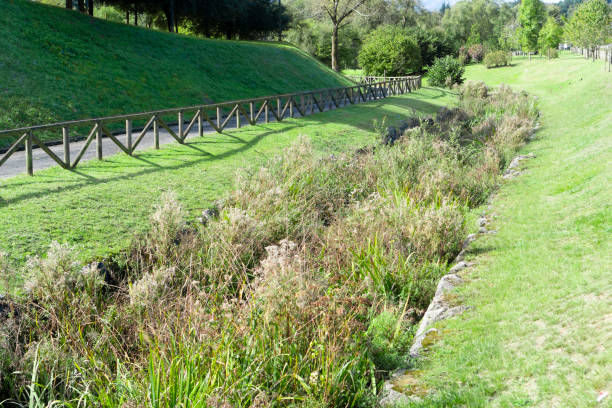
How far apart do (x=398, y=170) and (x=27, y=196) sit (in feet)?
26.3

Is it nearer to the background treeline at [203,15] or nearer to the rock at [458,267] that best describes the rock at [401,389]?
the rock at [458,267]

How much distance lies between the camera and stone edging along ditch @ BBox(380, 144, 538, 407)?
519 centimetres

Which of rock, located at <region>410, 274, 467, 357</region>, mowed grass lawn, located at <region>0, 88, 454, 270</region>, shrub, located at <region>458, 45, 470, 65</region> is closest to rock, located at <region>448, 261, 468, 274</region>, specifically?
rock, located at <region>410, 274, 467, 357</region>

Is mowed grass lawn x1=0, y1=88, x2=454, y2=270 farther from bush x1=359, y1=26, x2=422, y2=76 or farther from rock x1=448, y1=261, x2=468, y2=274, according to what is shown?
bush x1=359, y1=26, x2=422, y2=76

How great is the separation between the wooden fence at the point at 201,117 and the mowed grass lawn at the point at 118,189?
45 cm

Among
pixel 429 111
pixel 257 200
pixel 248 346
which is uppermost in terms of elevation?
pixel 429 111

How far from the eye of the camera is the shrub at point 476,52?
266 ft

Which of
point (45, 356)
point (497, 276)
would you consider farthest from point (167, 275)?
point (497, 276)

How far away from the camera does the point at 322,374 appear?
16.4 feet

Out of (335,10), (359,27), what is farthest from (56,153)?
(359,27)

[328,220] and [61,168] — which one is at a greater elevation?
[61,168]

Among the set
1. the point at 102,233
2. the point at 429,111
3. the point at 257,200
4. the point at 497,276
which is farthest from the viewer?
the point at 429,111

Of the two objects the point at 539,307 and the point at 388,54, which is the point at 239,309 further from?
the point at 388,54

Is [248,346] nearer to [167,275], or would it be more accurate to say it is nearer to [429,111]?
[167,275]
